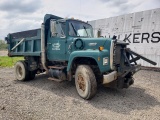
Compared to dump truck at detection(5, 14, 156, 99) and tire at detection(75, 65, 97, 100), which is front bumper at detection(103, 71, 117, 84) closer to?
dump truck at detection(5, 14, 156, 99)

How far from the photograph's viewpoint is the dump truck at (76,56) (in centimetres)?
471

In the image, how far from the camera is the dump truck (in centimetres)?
471

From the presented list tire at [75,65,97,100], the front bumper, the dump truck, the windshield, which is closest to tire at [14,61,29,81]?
the dump truck

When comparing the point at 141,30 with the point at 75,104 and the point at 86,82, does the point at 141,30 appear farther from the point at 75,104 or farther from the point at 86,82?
the point at 75,104

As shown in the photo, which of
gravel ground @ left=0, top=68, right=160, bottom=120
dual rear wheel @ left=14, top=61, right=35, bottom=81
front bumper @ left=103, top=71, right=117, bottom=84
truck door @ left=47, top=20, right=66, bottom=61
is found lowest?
gravel ground @ left=0, top=68, right=160, bottom=120

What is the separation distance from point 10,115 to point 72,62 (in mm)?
2348

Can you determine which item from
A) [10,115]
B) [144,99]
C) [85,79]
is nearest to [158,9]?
[144,99]

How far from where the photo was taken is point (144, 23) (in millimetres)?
10695

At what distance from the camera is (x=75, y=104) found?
183 inches

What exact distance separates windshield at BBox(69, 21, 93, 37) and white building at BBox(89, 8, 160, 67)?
3007mm

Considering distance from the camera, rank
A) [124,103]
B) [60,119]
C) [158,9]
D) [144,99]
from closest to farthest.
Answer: [60,119] < [124,103] < [144,99] < [158,9]

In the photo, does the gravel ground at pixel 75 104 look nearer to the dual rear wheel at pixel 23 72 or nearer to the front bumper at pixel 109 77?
the front bumper at pixel 109 77

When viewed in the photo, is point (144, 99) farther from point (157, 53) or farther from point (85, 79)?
point (157, 53)

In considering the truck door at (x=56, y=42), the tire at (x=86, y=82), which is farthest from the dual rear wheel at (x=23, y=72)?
the tire at (x=86, y=82)
